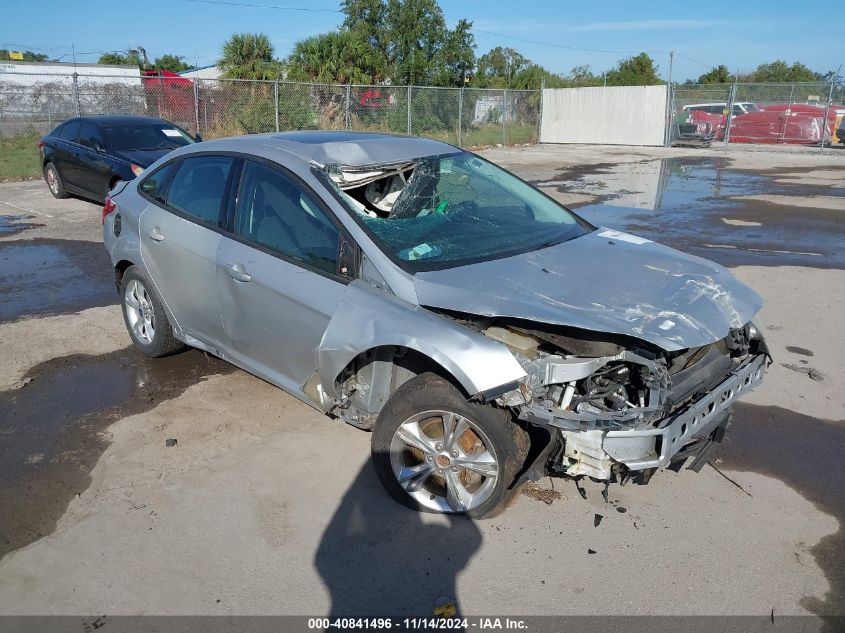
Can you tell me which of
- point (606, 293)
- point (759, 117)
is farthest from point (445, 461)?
point (759, 117)

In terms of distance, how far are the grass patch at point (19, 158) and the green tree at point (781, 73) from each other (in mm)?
54722

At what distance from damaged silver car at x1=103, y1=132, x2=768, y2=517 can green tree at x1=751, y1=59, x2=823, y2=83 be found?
6152cm

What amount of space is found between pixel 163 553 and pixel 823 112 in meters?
28.1

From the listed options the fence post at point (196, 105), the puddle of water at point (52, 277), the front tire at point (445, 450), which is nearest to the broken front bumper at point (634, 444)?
the front tire at point (445, 450)

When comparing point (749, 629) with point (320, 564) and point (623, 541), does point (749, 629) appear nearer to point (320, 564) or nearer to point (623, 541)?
point (623, 541)

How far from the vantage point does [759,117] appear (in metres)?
26.5

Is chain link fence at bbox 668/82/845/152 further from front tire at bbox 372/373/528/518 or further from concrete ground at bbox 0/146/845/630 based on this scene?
front tire at bbox 372/373/528/518

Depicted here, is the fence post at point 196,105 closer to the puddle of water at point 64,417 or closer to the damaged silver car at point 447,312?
the puddle of water at point 64,417

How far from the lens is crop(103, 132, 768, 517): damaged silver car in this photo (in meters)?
3.12

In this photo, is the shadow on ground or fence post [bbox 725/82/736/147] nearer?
the shadow on ground

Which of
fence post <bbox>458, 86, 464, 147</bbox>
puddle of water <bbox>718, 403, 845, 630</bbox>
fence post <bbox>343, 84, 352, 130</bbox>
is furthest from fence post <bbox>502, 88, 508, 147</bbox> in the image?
puddle of water <bbox>718, 403, 845, 630</bbox>

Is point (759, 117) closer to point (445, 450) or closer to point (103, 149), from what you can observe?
point (103, 149)

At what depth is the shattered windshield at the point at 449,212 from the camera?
379cm

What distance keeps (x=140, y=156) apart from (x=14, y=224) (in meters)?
2.13
